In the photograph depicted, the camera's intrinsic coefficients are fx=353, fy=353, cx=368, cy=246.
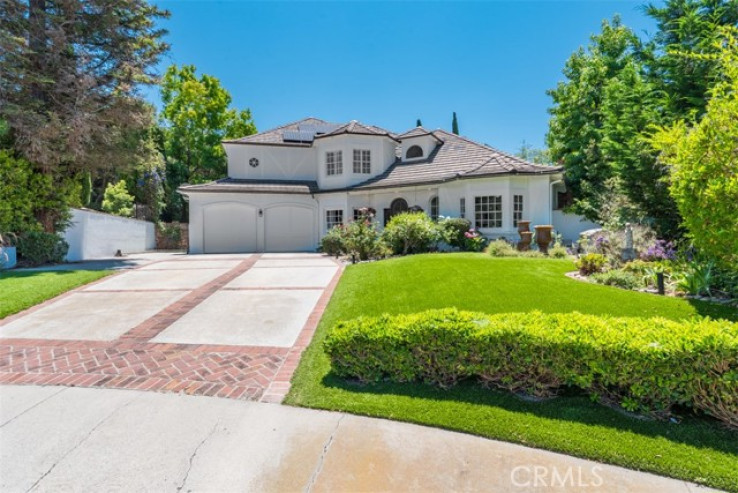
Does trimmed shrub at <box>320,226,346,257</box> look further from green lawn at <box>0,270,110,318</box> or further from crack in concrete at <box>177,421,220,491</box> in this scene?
crack in concrete at <box>177,421,220,491</box>

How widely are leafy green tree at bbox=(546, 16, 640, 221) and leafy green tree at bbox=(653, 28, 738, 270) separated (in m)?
13.3

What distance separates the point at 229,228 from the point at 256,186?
9.47 feet

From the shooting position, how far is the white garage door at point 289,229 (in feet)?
68.0

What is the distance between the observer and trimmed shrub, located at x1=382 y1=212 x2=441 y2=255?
14328mm

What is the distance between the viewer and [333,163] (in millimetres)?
20312

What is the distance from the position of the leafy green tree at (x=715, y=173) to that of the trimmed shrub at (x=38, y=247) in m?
19.4

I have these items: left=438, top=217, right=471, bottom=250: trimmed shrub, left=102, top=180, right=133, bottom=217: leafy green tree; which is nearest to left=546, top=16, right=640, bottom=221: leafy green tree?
left=438, top=217, right=471, bottom=250: trimmed shrub

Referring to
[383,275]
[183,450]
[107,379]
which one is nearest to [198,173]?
[383,275]

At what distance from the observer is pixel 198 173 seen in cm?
3161

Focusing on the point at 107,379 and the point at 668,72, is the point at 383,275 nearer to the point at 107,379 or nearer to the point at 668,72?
the point at 107,379

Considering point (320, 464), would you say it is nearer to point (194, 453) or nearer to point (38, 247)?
point (194, 453)

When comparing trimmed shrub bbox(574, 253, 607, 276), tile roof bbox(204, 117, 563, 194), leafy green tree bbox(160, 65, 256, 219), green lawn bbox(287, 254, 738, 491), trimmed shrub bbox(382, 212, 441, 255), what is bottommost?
green lawn bbox(287, 254, 738, 491)

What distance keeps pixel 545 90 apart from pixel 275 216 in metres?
21.0

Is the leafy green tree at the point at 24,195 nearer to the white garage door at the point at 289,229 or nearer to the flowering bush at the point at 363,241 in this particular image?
the white garage door at the point at 289,229
